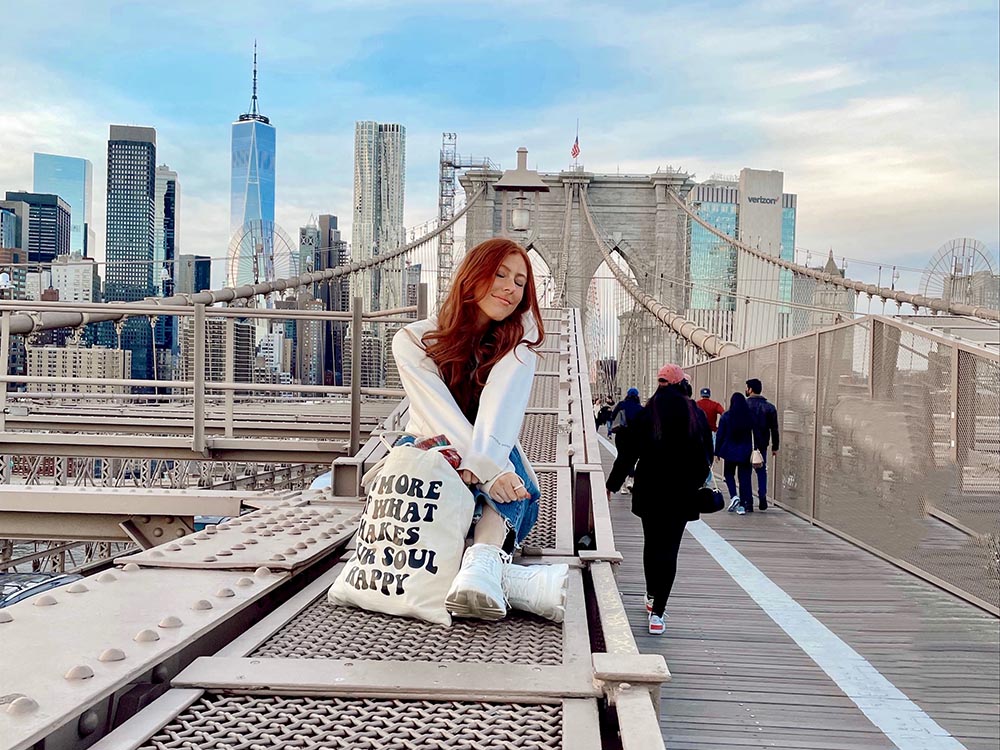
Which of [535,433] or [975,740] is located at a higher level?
[535,433]

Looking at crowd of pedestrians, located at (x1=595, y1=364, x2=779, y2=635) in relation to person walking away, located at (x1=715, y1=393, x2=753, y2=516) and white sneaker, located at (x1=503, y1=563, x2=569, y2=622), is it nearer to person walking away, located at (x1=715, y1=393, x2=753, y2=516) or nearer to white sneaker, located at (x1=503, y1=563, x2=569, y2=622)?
white sneaker, located at (x1=503, y1=563, x2=569, y2=622)

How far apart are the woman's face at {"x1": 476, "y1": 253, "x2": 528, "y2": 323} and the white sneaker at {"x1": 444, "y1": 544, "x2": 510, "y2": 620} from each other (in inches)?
28.2

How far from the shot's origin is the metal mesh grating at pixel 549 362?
9688mm

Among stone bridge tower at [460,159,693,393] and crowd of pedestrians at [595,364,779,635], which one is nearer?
crowd of pedestrians at [595,364,779,635]

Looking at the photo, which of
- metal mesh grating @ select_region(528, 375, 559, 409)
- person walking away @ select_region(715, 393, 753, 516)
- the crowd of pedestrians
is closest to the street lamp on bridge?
metal mesh grating @ select_region(528, 375, 559, 409)

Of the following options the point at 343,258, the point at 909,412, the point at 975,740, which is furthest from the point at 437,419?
the point at 343,258

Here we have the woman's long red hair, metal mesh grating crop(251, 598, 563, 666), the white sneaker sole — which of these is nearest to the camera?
metal mesh grating crop(251, 598, 563, 666)

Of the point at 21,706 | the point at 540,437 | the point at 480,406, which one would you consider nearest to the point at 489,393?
the point at 480,406

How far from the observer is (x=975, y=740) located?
122 inches

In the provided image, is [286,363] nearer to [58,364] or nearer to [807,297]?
[58,364]

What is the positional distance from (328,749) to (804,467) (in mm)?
6695

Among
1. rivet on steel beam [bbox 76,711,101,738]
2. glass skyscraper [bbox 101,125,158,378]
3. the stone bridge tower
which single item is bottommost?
rivet on steel beam [bbox 76,711,101,738]

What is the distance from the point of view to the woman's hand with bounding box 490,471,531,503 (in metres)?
2.24

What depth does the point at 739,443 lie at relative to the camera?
7.69 m
